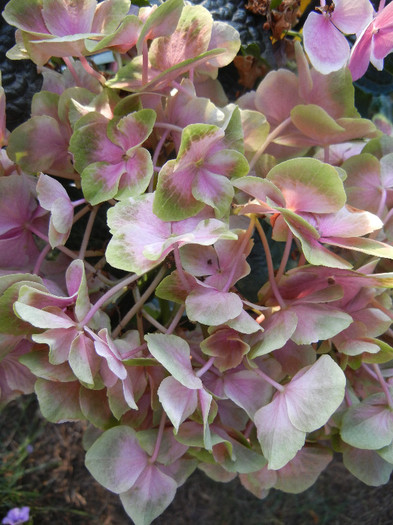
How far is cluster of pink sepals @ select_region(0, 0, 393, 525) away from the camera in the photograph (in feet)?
1.22

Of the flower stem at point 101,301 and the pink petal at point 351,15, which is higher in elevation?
the pink petal at point 351,15

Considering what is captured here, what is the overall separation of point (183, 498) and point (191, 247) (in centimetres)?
122

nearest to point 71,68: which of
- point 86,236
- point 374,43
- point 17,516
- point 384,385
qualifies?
point 86,236

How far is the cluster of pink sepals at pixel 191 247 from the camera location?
0.37m

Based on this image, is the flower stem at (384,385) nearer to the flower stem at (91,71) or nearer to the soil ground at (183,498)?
the flower stem at (91,71)

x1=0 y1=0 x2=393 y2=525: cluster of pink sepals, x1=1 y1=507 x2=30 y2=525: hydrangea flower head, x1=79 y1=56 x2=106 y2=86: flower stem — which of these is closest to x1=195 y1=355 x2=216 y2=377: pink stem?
x1=0 y1=0 x2=393 y2=525: cluster of pink sepals

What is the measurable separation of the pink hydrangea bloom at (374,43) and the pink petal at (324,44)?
0.02 meters

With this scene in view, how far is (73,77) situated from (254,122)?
157 mm

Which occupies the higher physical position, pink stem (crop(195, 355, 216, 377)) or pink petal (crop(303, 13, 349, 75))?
pink petal (crop(303, 13, 349, 75))

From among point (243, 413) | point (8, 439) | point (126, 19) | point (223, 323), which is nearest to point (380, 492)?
point (8, 439)

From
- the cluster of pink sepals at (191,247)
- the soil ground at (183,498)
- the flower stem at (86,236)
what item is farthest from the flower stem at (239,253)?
the soil ground at (183,498)

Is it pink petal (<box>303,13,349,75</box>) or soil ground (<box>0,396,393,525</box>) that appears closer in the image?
pink petal (<box>303,13,349,75</box>)

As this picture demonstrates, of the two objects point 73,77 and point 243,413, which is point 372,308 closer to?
point 243,413

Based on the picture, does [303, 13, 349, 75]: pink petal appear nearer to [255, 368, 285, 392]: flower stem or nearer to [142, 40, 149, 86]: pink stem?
[142, 40, 149, 86]: pink stem
